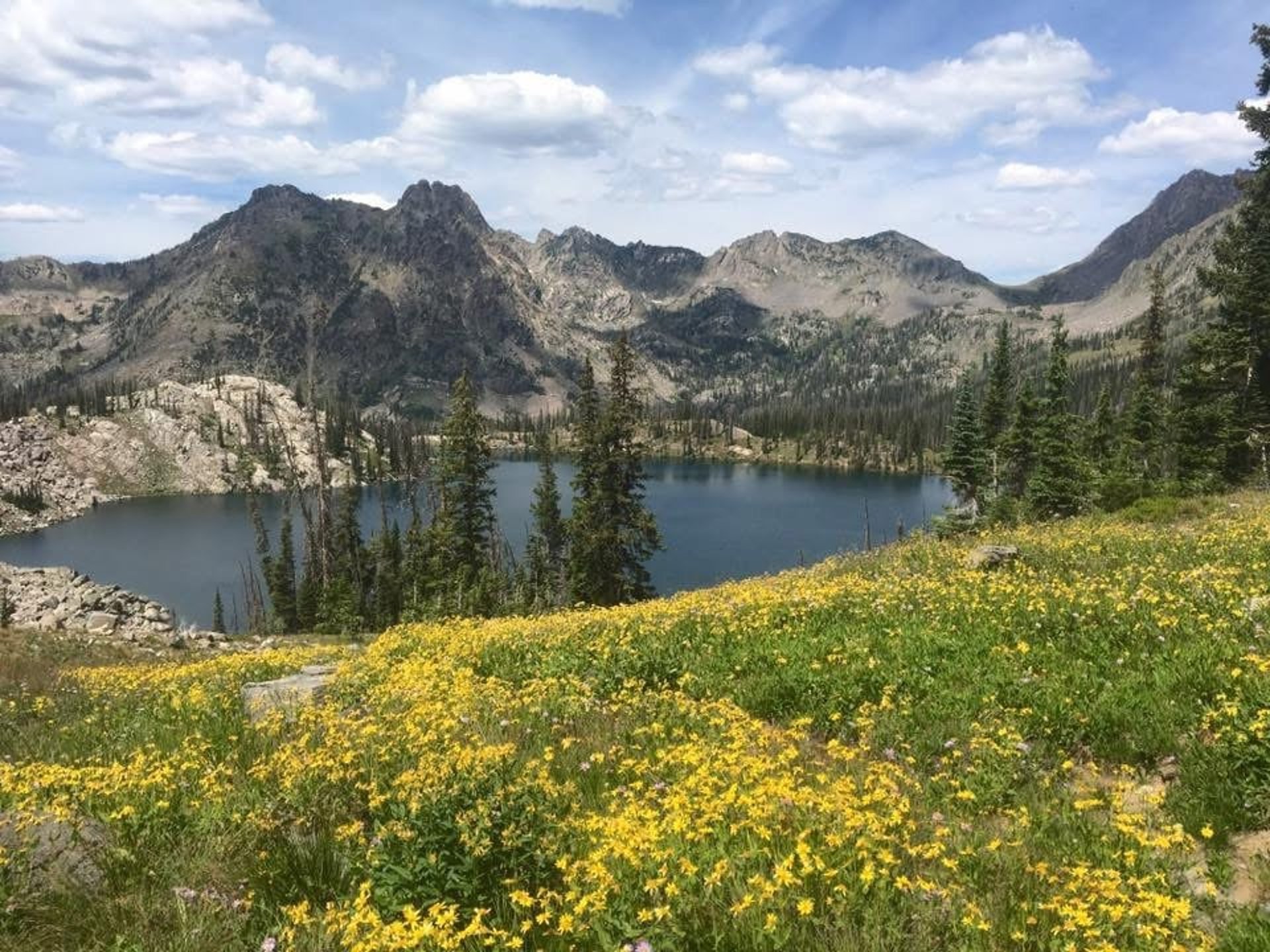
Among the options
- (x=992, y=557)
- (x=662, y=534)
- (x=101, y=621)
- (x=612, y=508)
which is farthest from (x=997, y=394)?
(x=101, y=621)

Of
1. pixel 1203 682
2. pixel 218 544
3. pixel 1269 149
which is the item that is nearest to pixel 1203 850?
pixel 1203 682

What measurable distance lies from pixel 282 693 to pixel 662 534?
89.3 m

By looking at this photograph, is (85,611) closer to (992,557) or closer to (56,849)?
(56,849)

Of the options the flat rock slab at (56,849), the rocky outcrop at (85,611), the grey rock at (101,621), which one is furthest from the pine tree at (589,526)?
the flat rock slab at (56,849)

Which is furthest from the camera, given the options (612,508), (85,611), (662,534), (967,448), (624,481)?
(662,534)

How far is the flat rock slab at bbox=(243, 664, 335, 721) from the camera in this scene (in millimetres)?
10094

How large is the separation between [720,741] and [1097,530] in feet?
53.8

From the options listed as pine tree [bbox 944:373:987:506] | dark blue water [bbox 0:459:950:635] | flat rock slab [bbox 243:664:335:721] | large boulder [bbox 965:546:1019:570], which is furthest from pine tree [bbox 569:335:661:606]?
dark blue water [bbox 0:459:950:635]

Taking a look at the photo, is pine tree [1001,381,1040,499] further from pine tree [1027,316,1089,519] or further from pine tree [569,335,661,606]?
A: pine tree [569,335,661,606]

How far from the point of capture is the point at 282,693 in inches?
426

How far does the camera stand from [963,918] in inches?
169

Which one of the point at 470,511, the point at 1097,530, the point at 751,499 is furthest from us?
the point at 751,499

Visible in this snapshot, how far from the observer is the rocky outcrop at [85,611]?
3453cm

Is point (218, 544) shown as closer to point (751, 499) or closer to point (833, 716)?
point (751, 499)
